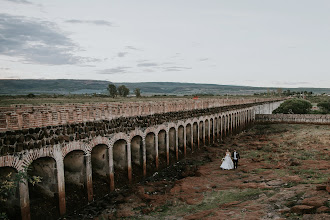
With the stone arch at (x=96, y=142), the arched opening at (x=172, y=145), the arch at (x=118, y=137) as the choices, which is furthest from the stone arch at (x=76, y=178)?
the arched opening at (x=172, y=145)

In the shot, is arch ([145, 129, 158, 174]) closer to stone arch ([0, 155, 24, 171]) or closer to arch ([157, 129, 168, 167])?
arch ([157, 129, 168, 167])

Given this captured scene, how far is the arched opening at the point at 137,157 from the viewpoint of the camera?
664 inches

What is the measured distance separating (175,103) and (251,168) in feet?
23.2

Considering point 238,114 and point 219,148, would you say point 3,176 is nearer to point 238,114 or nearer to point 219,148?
point 219,148

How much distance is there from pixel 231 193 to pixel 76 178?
24.7ft

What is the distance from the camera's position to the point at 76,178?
42.7 feet

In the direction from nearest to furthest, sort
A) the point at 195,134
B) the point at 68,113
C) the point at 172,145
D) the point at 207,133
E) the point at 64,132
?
the point at 64,132 → the point at 68,113 → the point at 172,145 → the point at 195,134 → the point at 207,133

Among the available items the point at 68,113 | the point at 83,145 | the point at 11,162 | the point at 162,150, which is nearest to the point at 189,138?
the point at 162,150

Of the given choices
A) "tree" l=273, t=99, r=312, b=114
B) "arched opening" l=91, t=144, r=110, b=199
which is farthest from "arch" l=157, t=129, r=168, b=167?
"tree" l=273, t=99, r=312, b=114

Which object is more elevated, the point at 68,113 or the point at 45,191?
the point at 68,113

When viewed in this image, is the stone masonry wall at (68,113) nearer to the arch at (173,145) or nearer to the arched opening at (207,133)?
the arch at (173,145)

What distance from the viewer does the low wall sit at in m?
40.2

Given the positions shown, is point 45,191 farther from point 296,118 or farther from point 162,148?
point 296,118

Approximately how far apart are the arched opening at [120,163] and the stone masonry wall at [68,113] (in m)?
1.86
